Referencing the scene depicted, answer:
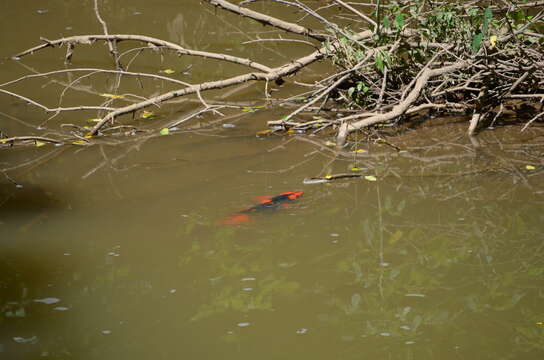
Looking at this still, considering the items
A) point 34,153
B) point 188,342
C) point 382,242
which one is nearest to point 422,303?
point 382,242

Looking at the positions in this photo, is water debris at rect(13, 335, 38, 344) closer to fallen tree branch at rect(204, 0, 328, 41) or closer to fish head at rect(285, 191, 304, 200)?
fish head at rect(285, 191, 304, 200)

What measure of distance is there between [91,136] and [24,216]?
5.22 ft

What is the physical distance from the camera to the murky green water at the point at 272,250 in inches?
102

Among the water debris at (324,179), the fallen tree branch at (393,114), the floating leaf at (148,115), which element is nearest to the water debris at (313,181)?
the water debris at (324,179)

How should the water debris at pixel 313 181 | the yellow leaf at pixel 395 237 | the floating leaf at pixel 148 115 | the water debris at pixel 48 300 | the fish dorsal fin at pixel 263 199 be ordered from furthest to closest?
the floating leaf at pixel 148 115, the water debris at pixel 313 181, the fish dorsal fin at pixel 263 199, the yellow leaf at pixel 395 237, the water debris at pixel 48 300

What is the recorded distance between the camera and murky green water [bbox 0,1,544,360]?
2588mm

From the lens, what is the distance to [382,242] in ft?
11.0

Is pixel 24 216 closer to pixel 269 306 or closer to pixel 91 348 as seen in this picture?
pixel 91 348

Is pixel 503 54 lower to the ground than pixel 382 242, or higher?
higher

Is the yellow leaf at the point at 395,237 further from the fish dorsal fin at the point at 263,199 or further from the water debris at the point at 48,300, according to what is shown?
the water debris at the point at 48,300

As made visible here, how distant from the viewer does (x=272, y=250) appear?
3229mm

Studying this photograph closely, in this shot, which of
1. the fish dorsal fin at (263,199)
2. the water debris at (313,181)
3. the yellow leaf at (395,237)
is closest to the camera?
the yellow leaf at (395,237)

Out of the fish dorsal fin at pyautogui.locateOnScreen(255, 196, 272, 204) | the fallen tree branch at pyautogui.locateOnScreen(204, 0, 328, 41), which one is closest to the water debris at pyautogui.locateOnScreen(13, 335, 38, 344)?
the fish dorsal fin at pyautogui.locateOnScreen(255, 196, 272, 204)

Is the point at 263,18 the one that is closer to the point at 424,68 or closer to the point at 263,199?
the point at 424,68
